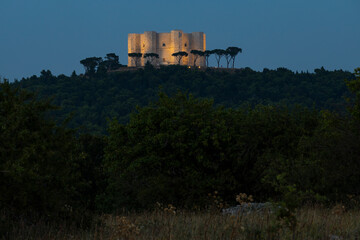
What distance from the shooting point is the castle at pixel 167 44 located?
18088cm

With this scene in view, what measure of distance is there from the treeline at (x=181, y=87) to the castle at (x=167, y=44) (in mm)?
18617

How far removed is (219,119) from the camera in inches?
1042

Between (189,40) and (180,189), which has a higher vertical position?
(189,40)

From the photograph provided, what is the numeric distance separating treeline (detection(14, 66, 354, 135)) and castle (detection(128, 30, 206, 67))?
61.1 ft

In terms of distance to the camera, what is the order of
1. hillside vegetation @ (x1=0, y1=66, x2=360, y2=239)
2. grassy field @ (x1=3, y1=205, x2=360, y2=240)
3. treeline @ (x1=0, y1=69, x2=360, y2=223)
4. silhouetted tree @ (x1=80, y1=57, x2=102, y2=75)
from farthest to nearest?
silhouetted tree @ (x1=80, y1=57, x2=102, y2=75)
treeline @ (x1=0, y1=69, x2=360, y2=223)
hillside vegetation @ (x1=0, y1=66, x2=360, y2=239)
grassy field @ (x1=3, y1=205, x2=360, y2=240)

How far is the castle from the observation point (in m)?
181

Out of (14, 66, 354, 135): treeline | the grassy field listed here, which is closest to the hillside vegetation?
the grassy field

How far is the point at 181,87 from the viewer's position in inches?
5920

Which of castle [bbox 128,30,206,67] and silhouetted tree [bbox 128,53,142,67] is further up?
castle [bbox 128,30,206,67]

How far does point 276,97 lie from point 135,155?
11908cm

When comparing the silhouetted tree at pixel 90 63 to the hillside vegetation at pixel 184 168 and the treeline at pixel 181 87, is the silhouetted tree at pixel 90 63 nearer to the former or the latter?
the treeline at pixel 181 87

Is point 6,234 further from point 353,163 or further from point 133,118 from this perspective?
point 133,118

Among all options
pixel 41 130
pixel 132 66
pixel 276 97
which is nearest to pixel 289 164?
pixel 41 130

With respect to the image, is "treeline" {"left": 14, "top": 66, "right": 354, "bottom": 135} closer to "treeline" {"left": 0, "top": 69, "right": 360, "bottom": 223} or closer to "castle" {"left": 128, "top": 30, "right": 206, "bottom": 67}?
"castle" {"left": 128, "top": 30, "right": 206, "bottom": 67}
